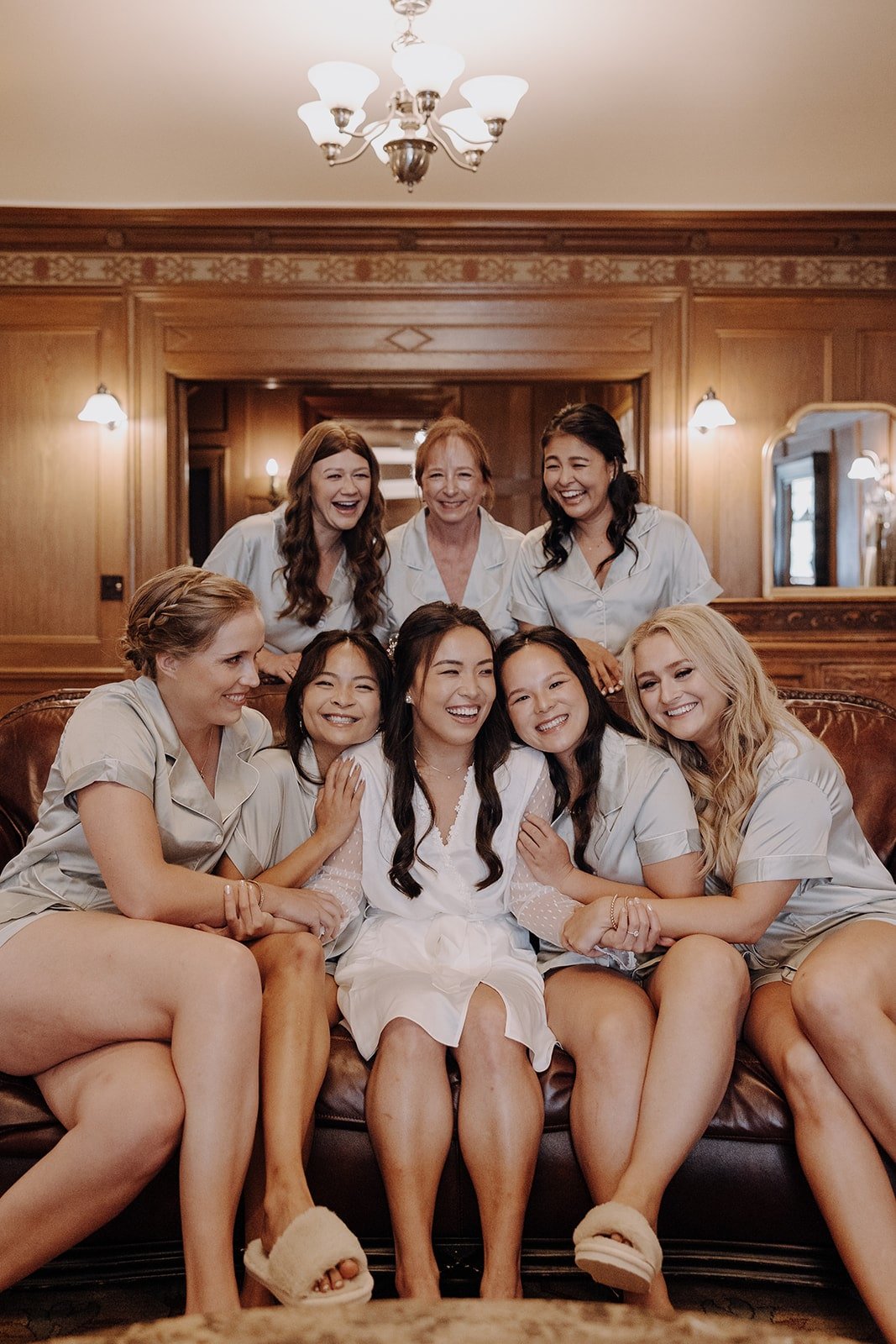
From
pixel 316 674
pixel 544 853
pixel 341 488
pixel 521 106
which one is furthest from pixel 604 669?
pixel 521 106

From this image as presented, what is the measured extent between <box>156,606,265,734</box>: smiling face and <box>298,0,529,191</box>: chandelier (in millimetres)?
1921

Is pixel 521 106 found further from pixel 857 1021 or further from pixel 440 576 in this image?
pixel 857 1021

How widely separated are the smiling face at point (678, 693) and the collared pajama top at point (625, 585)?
0.85 meters

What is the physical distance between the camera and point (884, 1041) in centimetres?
165

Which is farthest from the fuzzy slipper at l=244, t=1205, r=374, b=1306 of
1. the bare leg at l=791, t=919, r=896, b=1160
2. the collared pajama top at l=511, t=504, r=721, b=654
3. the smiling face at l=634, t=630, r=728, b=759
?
the collared pajama top at l=511, t=504, r=721, b=654

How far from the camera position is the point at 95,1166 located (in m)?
1.55

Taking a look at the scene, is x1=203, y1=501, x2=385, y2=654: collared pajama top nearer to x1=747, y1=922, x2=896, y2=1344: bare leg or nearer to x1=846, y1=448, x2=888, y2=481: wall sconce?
x1=747, y1=922, x2=896, y2=1344: bare leg

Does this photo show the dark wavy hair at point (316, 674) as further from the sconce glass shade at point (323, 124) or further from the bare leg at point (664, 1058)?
the sconce glass shade at point (323, 124)

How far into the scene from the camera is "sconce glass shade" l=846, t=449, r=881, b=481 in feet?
17.6

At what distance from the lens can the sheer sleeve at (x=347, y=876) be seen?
213cm

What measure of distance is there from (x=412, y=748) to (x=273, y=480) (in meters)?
5.02

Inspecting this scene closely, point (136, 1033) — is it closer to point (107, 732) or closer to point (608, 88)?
point (107, 732)

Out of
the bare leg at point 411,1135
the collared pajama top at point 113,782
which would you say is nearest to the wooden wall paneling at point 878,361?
the collared pajama top at point 113,782

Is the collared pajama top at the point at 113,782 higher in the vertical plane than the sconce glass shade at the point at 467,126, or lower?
lower
